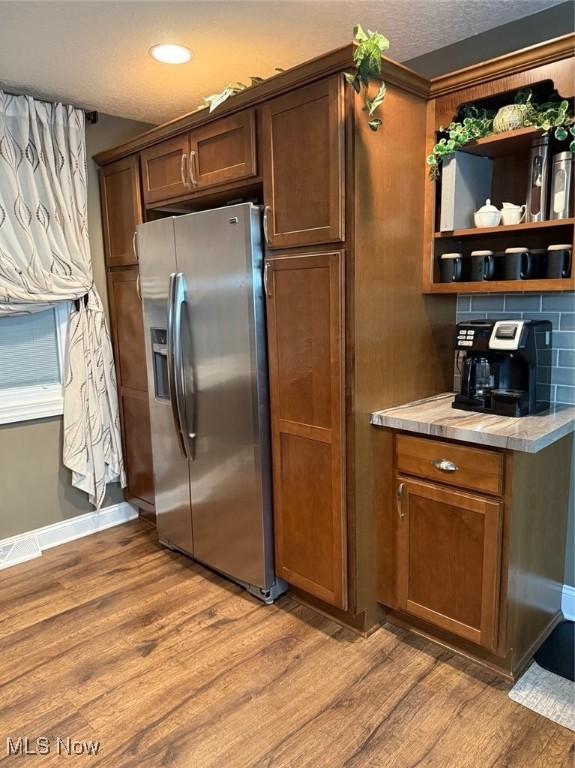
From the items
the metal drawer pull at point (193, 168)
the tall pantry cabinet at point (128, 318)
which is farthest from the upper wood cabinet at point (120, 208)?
the metal drawer pull at point (193, 168)

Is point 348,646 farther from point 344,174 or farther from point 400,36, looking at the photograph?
point 400,36

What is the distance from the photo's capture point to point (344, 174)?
75.2 inches

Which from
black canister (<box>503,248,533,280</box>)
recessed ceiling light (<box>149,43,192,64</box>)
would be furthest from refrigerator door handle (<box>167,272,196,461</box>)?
black canister (<box>503,248,533,280</box>)

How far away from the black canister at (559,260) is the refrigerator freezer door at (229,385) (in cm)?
112

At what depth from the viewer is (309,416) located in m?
2.17

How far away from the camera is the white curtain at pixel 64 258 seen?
278cm

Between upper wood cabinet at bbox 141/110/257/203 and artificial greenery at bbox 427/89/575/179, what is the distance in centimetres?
76

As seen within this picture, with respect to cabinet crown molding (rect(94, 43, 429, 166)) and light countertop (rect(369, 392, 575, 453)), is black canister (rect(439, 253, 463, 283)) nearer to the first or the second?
light countertop (rect(369, 392, 575, 453))

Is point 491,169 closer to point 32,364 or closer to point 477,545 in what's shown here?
point 477,545

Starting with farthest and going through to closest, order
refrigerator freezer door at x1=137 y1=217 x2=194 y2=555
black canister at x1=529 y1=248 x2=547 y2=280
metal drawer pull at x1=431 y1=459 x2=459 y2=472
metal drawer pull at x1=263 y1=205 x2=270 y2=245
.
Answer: refrigerator freezer door at x1=137 y1=217 x2=194 y2=555
metal drawer pull at x1=263 y1=205 x2=270 y2=245
black canister at x1=529 y1=248 x2=547 y2=280
metal drawer pull at x1=431 y1=459 x2=459 y2=472

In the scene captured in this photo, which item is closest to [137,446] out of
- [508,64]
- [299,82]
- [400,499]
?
[400,499]

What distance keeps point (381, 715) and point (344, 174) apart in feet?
6.19

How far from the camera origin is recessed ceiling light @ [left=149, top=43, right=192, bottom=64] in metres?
2.27

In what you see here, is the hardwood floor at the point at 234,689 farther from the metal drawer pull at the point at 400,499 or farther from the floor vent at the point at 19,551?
the metal drawer pull at the point at 400,499
